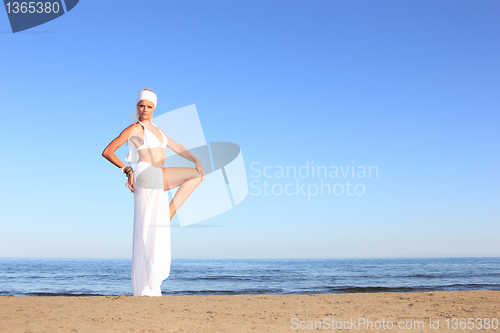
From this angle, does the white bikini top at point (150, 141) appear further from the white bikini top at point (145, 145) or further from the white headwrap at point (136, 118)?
the white headwrap at point (136, 118)

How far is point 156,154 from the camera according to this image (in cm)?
478

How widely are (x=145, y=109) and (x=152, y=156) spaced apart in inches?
27.9

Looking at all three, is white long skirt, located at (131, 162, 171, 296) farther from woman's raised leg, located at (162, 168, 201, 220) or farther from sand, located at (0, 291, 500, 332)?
sand, located at (0, 291, 500, 332)

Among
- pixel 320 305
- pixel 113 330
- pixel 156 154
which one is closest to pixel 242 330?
pixel 113 330

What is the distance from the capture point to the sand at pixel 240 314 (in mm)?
3629

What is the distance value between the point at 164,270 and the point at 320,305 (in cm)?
246

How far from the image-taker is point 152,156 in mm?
4754

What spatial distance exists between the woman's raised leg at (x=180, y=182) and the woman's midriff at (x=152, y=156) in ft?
0.50

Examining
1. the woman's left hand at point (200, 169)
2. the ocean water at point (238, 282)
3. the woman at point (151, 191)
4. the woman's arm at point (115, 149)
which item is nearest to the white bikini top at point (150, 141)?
the woman at point (151, 191)

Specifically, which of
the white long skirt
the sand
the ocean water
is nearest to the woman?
the white long skirt

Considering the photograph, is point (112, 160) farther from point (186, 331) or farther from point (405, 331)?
point (405, 331)

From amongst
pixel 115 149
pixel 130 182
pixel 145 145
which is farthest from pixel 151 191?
pixel 115 149

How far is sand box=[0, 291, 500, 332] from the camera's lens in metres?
3.63

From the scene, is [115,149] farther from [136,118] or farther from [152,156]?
[136,118]
